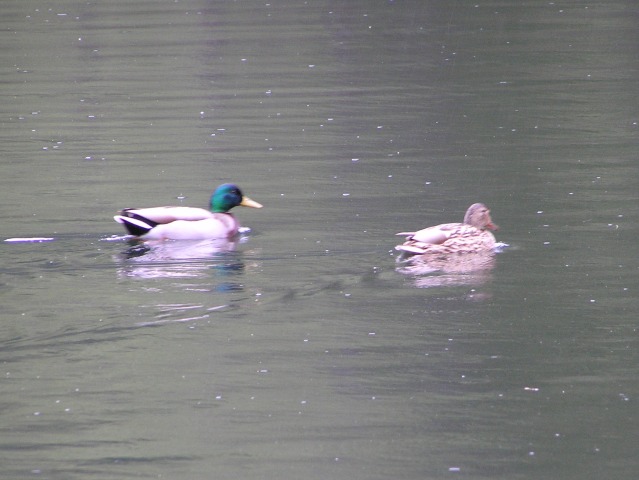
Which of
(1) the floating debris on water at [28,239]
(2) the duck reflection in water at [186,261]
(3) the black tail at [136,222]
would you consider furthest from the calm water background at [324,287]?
(3) the black tail at [136,222]

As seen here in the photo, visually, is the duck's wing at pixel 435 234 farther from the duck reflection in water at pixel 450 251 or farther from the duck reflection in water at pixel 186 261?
the duck reflection in water at pixel 186 261

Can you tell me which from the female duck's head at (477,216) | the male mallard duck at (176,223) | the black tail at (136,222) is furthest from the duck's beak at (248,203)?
the female duck's head at (477,216)

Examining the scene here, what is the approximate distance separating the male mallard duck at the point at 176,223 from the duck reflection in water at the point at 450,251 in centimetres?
155

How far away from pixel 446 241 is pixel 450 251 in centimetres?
10

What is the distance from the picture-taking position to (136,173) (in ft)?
47.2

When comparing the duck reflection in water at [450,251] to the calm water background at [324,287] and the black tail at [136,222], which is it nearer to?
the calm water background at [324,287]

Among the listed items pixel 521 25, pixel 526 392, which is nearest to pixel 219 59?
pixel 521 25

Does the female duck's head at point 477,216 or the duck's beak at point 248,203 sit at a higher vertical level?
the duck's beak at point 248,203

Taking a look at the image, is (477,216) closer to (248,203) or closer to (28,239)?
(248,203)

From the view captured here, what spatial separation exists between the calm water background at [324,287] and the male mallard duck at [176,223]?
24 centimetres

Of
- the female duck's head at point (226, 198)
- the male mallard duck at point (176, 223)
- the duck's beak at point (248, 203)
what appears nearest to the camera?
the male mallard duck at point (176, 223)

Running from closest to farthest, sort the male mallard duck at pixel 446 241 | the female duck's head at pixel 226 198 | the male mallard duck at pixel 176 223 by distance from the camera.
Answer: the male mallard duck at pixel 446 241 → the male mallard duck at pixel 176 223 → the female duck's head at pixel 226 198

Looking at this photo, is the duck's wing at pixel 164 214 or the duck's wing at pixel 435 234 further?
the duck's wing at pixel 164 214

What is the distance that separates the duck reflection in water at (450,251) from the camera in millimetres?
10195
